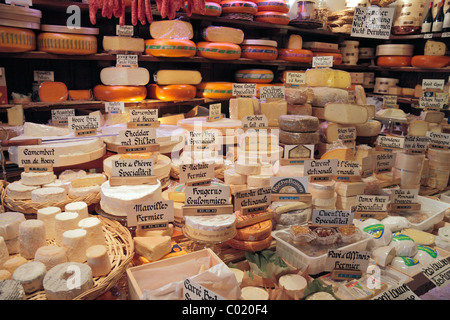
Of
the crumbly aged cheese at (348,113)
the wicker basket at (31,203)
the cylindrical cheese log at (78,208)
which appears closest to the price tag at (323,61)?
the crumbly aged cheese at (348,113)

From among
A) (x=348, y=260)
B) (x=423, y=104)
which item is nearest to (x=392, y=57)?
(x=423, y=104)

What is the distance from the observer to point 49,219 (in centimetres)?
127

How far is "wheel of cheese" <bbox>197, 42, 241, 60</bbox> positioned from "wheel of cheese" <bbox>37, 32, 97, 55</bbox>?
3.48ft

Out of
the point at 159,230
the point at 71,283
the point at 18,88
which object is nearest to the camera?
the point at 71,283

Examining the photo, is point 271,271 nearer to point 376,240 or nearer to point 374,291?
point 374,291

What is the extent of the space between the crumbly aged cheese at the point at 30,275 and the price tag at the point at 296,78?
1.92 metres

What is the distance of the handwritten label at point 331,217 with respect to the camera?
1.39 metres

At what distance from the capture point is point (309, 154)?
69.9 inches

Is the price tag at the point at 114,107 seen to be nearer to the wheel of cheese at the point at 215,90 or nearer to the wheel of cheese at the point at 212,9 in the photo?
the wheel of cheese at the point at 215,90

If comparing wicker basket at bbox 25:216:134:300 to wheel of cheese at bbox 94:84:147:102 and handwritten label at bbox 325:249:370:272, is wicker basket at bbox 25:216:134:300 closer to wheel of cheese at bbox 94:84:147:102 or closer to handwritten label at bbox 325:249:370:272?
handwritten label at bbox 325:249:370:272

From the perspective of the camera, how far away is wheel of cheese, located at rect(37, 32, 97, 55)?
2615mm

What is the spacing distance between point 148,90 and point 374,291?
9.21ft

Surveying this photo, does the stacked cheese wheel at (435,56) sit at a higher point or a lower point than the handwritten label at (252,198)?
higher

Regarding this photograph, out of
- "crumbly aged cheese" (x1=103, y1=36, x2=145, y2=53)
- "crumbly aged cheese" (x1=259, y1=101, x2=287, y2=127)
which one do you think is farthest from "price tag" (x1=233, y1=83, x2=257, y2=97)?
"crumbly aged cheese" (x1=103, y1=36, x2=145, y2=53)
